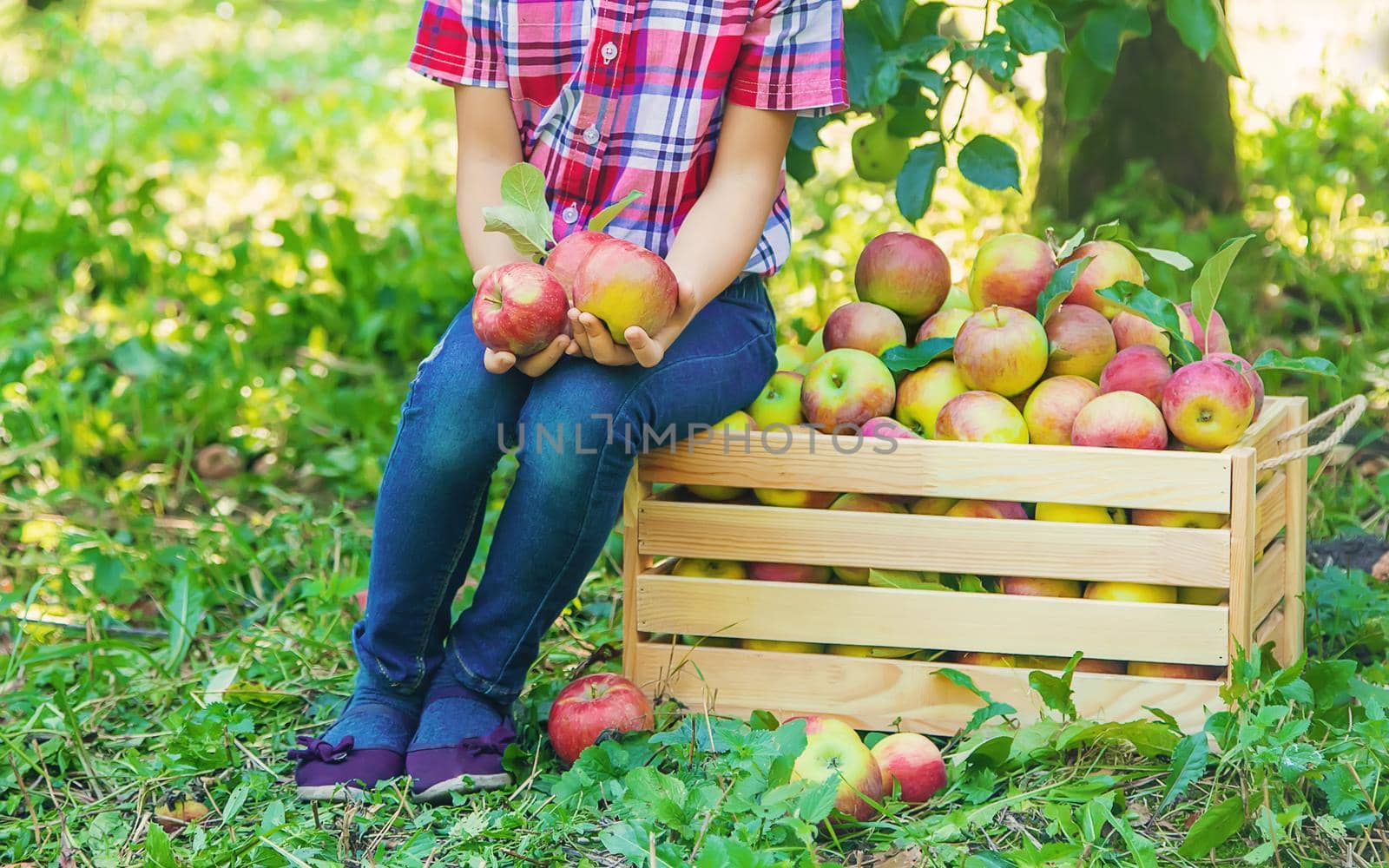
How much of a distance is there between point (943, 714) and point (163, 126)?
16.2ft

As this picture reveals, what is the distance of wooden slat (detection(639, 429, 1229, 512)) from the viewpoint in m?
1.79

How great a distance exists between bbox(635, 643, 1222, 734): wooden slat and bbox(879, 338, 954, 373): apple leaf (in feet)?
1.49

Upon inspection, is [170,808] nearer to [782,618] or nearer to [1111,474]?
[782,618]

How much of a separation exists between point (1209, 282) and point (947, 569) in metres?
0.58

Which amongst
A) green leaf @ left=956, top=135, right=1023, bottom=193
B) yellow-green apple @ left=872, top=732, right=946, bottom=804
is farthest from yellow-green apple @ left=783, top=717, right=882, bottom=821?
green leaf @ left=956, top=135, right=1023, bottom=193

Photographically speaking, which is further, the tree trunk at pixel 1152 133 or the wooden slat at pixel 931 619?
the tree trunk at pixel 1152 133

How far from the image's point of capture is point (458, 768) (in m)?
1.84

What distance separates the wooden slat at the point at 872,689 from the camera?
1852 millimetres

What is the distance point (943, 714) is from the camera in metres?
1.92

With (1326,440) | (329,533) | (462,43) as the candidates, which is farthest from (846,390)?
(329,533)

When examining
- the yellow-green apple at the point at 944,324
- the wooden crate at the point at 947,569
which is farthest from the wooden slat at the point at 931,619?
the yellow-green apple at the point at 944,324

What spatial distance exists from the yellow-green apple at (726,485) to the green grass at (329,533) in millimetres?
345

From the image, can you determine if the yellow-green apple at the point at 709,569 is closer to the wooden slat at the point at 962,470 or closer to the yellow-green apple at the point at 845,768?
the wooden slat at the point at 962,470

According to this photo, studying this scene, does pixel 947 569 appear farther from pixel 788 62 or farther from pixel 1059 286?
pixel 788 62
